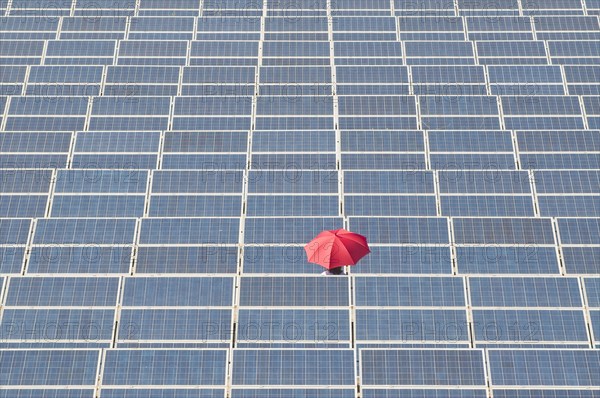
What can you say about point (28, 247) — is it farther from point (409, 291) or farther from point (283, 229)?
point (409, 291)

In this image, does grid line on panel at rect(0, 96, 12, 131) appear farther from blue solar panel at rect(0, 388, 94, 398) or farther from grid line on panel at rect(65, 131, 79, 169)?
blue solar panel at rect(0, 388, 94, 398)

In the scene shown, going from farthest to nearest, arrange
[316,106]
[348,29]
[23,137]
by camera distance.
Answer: [348,29], [316,106], [23,137]

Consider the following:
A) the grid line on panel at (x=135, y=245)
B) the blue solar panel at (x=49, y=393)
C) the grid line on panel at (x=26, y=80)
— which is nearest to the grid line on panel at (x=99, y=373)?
the blue solar panel at (x=49, y=393)

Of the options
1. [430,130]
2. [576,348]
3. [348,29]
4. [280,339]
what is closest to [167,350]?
[280,339]

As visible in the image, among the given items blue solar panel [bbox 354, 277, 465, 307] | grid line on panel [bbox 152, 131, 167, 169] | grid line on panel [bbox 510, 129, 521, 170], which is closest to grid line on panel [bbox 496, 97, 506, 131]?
grid line on panel [bbox 510, 129, 521, 170]

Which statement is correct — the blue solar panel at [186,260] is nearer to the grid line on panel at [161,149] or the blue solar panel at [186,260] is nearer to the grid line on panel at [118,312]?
the grid line on panel at [118,312]

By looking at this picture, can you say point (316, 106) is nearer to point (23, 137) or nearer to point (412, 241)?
point (412, 241)
